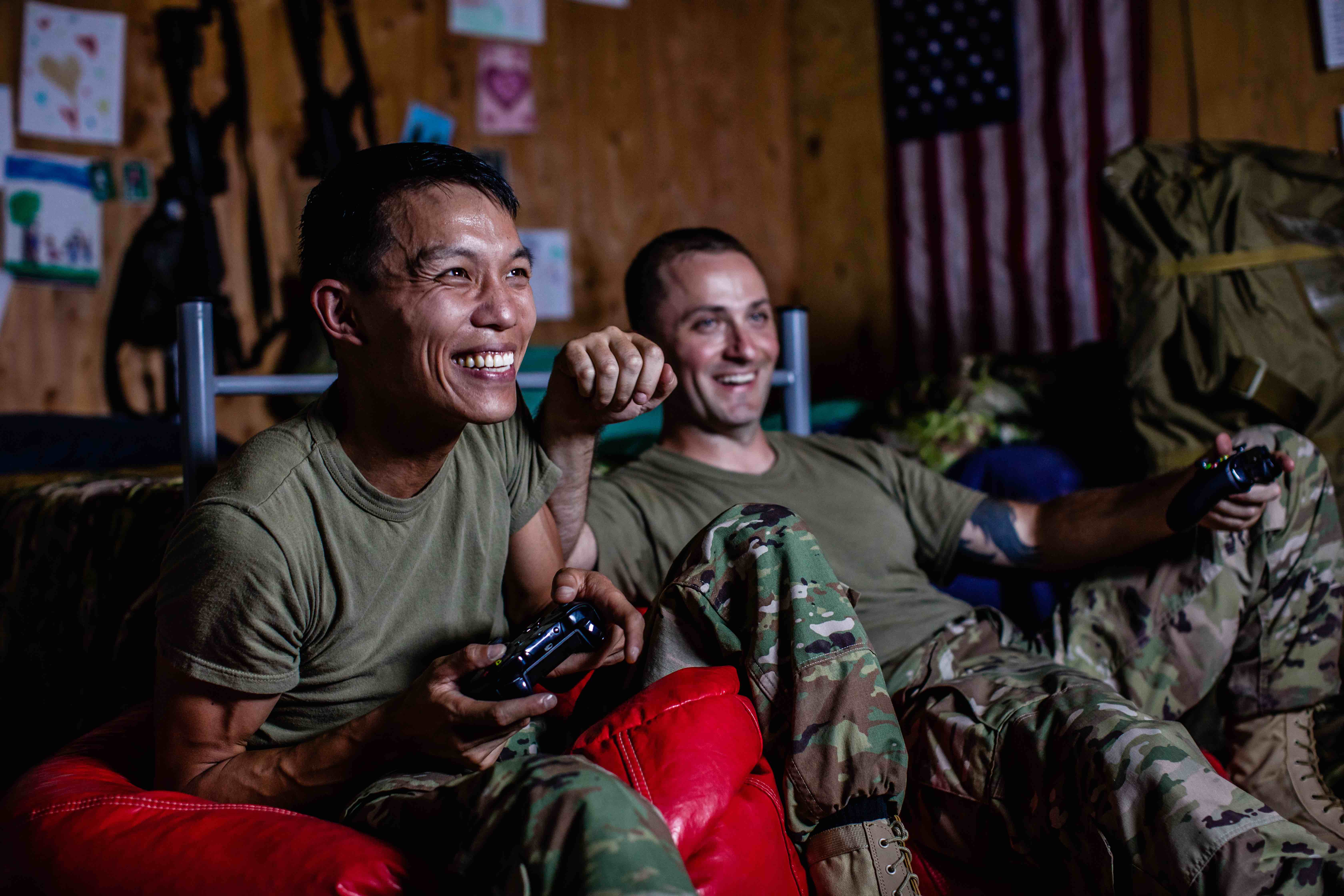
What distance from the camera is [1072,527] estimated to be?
158cm

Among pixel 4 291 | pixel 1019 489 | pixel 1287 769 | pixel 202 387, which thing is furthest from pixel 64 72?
pixel 1287 769

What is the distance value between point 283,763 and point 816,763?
0.54 meters

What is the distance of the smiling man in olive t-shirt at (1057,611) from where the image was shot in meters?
1.05

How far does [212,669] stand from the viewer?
36.2 inches

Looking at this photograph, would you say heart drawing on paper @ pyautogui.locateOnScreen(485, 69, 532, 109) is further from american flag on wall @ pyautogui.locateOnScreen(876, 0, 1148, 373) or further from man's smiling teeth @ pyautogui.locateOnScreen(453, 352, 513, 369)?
man's smiling teeth @ pyautogui.locateOnScreen(453, 352, 513, 369)

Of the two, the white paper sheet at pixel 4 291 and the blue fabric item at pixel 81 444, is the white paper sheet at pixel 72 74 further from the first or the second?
the blue fabric item at pixel 81 444

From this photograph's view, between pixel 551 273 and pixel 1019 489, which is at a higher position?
pixel 551 273

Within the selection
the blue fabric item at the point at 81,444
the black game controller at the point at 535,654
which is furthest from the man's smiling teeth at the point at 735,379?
the blue fabric item at the point at 81,444

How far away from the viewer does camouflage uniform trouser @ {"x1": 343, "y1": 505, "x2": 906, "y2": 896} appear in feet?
2.50

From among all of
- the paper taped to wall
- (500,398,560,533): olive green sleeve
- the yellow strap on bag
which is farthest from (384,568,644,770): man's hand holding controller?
the paper taped to wall

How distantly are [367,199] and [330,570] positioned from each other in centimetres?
39

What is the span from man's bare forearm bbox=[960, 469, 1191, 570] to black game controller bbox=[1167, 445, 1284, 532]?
0.16 feet

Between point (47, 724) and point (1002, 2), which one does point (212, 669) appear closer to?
point (47, 724)

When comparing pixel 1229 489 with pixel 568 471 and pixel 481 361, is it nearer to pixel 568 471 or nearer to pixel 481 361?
pixel 568 471
